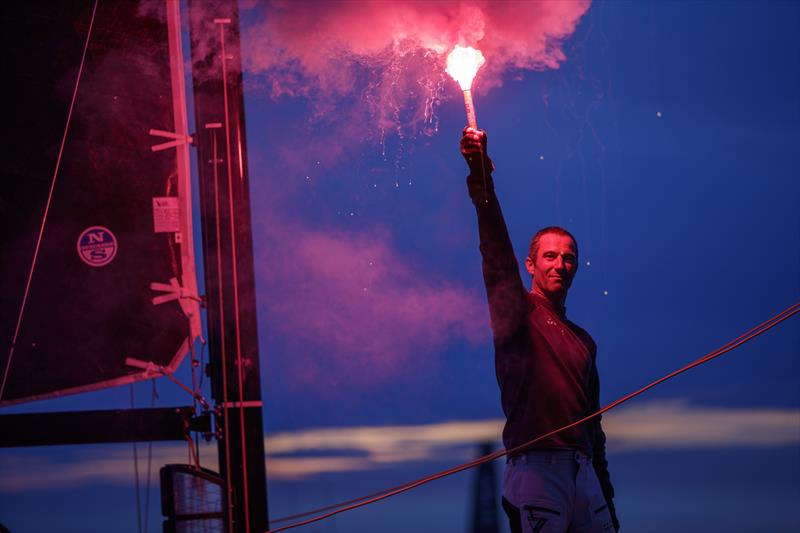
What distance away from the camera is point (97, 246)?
3539 millimetres

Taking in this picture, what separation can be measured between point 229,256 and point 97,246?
2.04 ft

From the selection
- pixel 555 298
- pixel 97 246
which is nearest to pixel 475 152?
pixel 555 298

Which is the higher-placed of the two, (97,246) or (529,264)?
(97,246)

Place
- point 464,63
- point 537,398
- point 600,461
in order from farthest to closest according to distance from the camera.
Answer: point 464,63 < point 600,461 < point 537,398

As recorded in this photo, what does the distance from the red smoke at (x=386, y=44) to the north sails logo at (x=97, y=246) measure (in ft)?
3.21

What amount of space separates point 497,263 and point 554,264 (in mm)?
319

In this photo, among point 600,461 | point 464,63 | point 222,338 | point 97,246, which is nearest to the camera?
point 600,461

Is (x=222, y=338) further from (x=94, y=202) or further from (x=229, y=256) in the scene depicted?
(x=94, y=202)

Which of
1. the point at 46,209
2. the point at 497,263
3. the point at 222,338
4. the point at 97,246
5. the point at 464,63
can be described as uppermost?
the point at 464,63

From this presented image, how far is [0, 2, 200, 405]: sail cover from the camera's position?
3.51m

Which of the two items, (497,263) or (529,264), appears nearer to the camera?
(497,263)

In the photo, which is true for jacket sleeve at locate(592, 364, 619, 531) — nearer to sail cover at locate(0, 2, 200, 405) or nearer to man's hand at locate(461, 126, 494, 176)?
man's hand at locate(461, 126, 494, 176)

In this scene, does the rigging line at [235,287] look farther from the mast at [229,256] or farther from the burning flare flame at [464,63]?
the burning flare flame at [464,63]

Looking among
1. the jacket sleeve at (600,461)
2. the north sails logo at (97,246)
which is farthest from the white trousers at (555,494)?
the north sails logo at (97,246)
